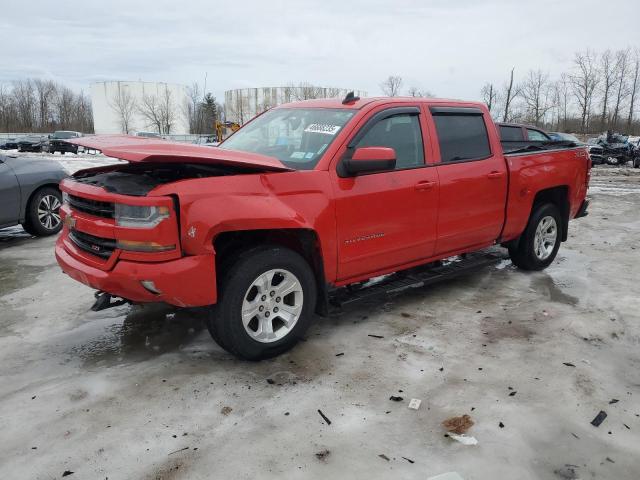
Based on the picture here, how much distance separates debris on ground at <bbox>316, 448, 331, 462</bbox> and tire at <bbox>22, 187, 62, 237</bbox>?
6.97m

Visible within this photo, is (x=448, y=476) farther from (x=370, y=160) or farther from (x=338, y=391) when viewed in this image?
(x=370, y=160)

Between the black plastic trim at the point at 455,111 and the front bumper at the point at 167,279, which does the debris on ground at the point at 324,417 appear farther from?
the black plastic trim at the point at 455,111

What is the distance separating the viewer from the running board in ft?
14.4

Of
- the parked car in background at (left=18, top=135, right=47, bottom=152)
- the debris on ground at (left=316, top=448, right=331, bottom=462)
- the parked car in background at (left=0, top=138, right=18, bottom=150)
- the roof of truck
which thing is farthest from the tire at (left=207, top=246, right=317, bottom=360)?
the parked car in background at (left=0, top=138, right=18, bottom=150)

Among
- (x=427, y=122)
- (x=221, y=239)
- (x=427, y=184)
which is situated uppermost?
(x=427, y=122)

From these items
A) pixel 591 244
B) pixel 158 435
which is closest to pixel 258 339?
pixel 158 435

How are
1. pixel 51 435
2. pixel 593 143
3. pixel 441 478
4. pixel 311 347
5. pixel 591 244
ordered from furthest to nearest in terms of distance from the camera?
pixel 593 143 → pixel 591 244 → pixel 311 347 → pixel 51 435 → pixel 441 478

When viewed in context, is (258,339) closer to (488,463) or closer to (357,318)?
(357,318)

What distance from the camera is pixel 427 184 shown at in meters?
4.54

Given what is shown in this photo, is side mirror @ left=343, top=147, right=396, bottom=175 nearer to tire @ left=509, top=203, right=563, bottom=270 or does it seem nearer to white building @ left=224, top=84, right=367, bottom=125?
tire @ left=509, top=203, right=563, bottom=270

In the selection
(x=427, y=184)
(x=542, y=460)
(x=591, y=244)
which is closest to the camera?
(x=542, y=460)

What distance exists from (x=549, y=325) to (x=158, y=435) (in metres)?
3.41

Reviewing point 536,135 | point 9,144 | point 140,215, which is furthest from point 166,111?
point 140,215

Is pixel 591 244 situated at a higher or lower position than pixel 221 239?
lower
